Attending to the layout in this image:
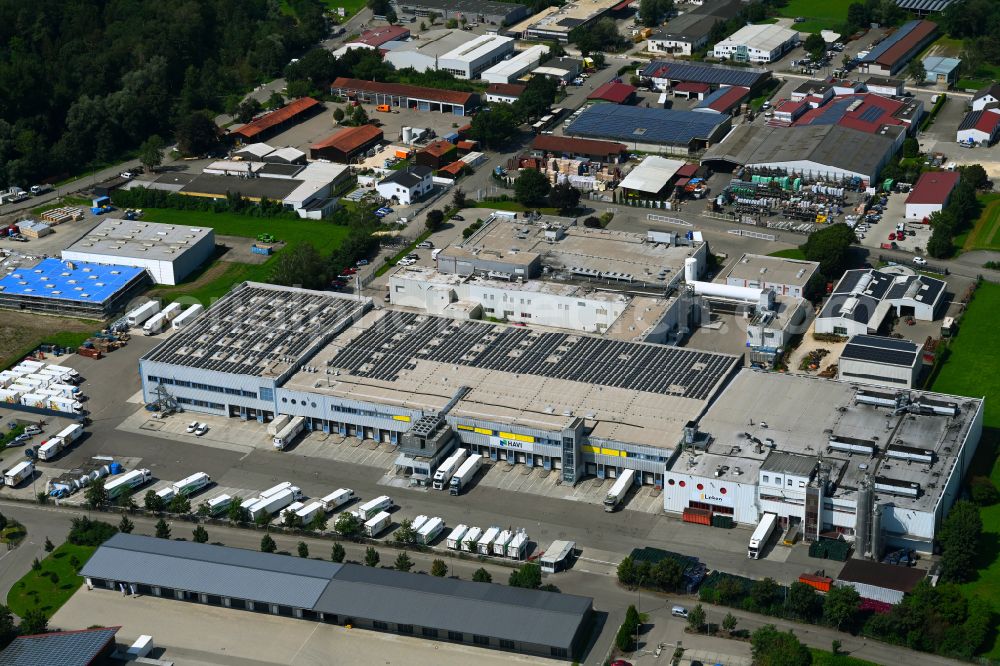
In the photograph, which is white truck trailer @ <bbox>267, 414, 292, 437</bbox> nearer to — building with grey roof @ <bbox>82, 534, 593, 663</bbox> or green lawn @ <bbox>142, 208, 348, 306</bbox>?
building with grey roof @ <bbox>82, 534, 593, 663</bbox>

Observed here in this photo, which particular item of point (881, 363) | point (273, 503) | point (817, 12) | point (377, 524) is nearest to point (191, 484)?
point (273, 503)

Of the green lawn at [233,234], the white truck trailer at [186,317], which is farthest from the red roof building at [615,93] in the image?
the white truck trailer at [186,317]

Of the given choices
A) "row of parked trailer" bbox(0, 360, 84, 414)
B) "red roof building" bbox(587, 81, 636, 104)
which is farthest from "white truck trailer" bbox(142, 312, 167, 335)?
"red roof building" bbox(587, 81, 636, 104)

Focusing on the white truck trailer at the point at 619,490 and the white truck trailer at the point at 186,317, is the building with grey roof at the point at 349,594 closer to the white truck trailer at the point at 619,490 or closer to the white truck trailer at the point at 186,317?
the white truck trailer at the point at 619,490

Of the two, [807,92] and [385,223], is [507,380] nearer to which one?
[385,223]

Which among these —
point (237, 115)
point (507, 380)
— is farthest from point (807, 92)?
point (507, 380)
